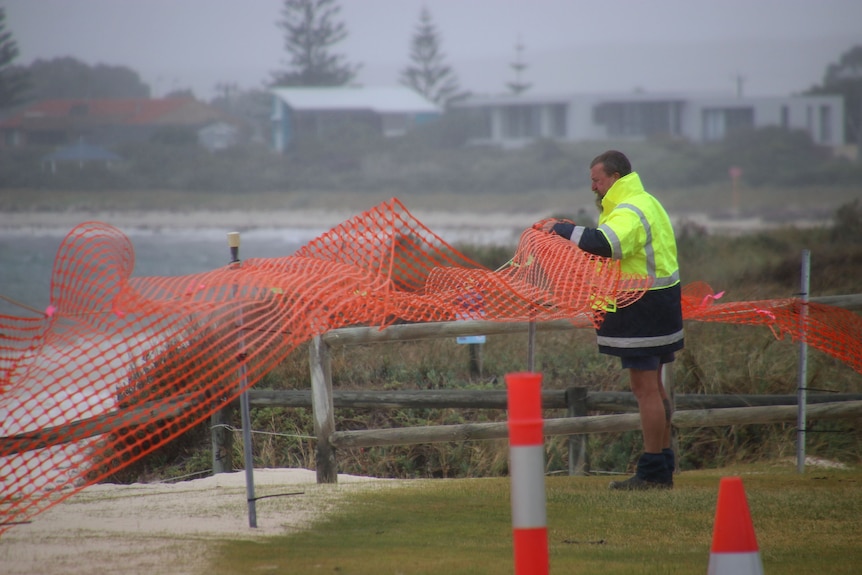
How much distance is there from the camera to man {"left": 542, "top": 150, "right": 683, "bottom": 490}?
508 cm

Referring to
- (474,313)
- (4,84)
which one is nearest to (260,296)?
(474,313)

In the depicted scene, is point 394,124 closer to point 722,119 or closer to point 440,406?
point 722,119

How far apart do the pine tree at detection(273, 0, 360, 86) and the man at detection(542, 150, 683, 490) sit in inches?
1978

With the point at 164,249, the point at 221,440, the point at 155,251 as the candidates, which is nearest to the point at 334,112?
the point at 164,249

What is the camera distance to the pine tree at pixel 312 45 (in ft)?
175

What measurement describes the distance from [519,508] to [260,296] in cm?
221

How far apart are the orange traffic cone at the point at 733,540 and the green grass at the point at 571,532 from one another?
0.50 metres

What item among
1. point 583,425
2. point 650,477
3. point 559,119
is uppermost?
point 559,119

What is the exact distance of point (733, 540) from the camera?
3336 mm

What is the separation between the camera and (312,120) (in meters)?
51.9

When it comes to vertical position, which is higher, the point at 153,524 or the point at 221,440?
the point at 153,524

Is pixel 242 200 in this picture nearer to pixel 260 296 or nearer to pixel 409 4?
pixel 409 4

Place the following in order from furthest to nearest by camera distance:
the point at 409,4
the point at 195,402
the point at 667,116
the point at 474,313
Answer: the point at 409,4
the point at 667,116
the point at 195,402
the point at 474,313

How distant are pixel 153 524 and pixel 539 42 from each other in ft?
183
